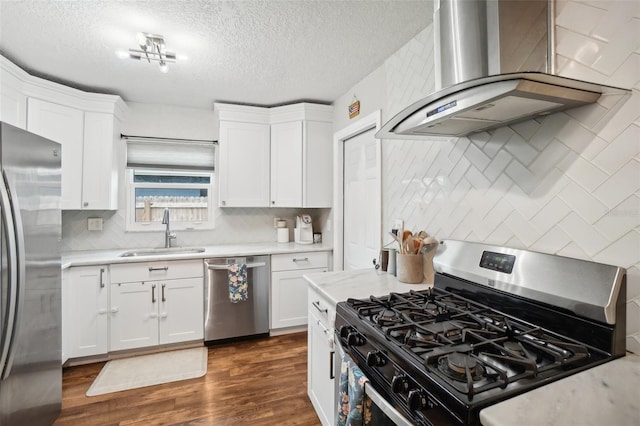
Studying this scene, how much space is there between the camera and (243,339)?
3.00 m

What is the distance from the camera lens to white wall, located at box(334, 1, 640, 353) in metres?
0.92

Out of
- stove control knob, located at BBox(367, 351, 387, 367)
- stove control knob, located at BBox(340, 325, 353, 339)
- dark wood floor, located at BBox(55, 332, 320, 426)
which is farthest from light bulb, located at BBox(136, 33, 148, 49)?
dark wood floor, located at BBox(55, 332, 320, 426)

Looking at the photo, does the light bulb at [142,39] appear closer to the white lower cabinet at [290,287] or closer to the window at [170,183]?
the window at [170,183]

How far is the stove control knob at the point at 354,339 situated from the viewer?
114 centimetres

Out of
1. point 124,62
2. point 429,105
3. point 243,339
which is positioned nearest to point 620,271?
point 429,105

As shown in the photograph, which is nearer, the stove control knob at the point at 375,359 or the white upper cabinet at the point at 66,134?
the stove control knob at the point at 375,359

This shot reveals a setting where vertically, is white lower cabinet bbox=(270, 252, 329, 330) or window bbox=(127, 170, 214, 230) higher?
window bbox=(127, 170, 214, 230)

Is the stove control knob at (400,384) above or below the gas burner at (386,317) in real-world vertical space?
below

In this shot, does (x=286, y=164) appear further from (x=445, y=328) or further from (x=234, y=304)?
(x=445, y=328)

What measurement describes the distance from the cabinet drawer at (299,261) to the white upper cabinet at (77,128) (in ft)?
5.47

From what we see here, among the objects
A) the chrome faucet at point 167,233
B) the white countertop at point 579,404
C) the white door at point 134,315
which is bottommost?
the white door at point 134,315

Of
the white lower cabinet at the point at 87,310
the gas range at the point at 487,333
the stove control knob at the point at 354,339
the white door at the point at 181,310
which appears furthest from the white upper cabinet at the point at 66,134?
the stove control knob at the point at 354,339

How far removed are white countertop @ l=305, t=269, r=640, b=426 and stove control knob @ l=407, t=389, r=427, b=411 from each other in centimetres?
16

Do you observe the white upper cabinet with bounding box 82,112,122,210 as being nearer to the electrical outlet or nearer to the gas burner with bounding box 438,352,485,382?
the electrical outlet
